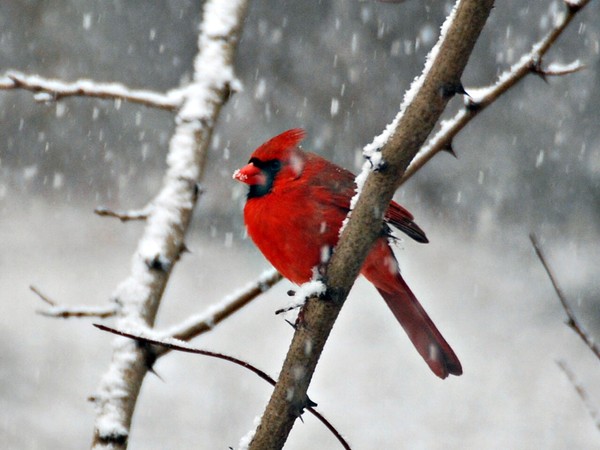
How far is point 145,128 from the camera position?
615 centimetres

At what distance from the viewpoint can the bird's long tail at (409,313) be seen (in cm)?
195

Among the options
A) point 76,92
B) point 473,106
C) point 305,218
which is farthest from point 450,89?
point 76,92

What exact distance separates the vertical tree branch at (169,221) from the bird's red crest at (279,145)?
183 millimetres

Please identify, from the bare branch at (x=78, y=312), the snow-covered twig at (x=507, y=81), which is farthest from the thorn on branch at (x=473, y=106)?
the bare branch at (x=78, y=312)

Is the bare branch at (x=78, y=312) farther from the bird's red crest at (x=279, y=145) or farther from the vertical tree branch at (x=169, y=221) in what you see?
the bird's red crest at (x=279, y=145)

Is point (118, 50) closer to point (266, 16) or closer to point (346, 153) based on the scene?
point (266, 16)

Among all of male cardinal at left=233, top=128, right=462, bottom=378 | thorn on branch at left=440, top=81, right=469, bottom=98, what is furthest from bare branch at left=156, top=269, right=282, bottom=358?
thorn on branch at left=440, top=81, right=469, bottom=98

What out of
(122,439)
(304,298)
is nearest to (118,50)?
(122,439)

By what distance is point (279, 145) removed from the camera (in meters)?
1.97

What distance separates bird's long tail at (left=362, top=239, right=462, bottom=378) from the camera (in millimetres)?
1954

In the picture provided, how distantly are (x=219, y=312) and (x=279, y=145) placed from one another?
0.39 meters

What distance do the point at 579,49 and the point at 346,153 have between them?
1.54 m

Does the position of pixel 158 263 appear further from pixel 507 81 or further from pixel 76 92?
pixel 507 81

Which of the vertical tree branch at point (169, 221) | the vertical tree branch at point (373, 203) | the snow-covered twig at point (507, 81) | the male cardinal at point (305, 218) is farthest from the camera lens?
the male cardinal at point (305, 218)
